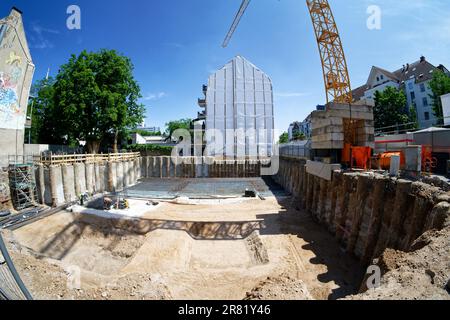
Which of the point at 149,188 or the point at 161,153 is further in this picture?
the point at 161,153

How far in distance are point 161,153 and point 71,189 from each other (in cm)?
2091

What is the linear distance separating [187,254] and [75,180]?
15162 mm

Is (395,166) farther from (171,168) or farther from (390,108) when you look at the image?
(390,108)

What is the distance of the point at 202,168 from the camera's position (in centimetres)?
3175

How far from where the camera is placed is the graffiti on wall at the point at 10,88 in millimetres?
18500

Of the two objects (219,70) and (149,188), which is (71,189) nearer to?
(149,188)

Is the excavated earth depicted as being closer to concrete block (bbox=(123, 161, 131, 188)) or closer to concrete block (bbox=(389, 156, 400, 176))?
concrete block (bbox=(389, 156, 400, 176))

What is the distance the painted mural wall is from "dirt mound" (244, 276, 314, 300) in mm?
25662

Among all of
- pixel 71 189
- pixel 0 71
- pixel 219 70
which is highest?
pixel 219 70

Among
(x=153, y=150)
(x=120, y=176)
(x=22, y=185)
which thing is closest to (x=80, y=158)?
(x=22, y=185)

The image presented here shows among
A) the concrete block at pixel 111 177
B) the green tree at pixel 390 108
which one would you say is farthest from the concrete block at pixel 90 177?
the green tree at pixel 390 108

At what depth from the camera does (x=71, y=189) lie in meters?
19.0

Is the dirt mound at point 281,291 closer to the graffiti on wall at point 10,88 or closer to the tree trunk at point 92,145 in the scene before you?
the graffiti on wall at point 10,88
